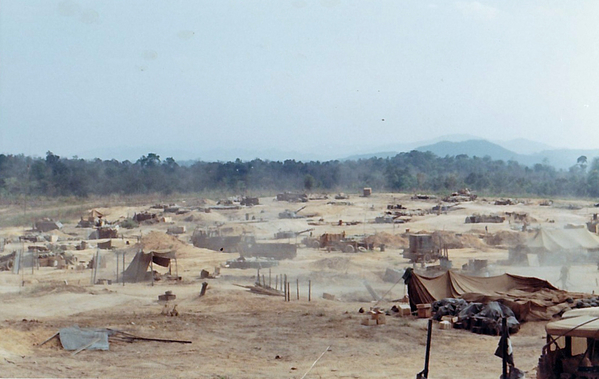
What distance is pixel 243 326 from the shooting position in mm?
17375

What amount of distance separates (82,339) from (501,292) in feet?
35.8

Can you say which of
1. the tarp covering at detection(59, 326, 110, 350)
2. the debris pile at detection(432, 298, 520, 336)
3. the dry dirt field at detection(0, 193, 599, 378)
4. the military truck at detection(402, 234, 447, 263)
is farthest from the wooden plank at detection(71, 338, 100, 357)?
the military truck at detection(402, 234, 447, 263)

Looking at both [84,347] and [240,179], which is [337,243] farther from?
[240,179]

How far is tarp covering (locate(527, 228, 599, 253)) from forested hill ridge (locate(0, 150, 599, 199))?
49.3m

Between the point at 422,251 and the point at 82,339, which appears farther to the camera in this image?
the point at 422,251

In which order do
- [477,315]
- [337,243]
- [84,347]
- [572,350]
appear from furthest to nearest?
[337,243], [477,315], [84,347], [572,350]

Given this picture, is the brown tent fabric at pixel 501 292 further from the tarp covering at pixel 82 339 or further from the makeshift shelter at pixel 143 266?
the makeshift shelter at pixel 143 266

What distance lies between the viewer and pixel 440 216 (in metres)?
54.5

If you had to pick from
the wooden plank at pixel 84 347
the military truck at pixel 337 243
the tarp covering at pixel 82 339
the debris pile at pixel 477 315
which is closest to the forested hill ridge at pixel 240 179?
the military truck at pixel 337 243

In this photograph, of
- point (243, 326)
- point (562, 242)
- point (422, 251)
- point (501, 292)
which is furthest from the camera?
point (422, 251)

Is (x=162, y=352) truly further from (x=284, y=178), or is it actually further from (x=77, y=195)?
(x=284, y=178)

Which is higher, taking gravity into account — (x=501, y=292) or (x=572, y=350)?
(x=572, y=350)

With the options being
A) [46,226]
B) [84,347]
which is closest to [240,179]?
[46,226]

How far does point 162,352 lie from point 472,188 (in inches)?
3096
